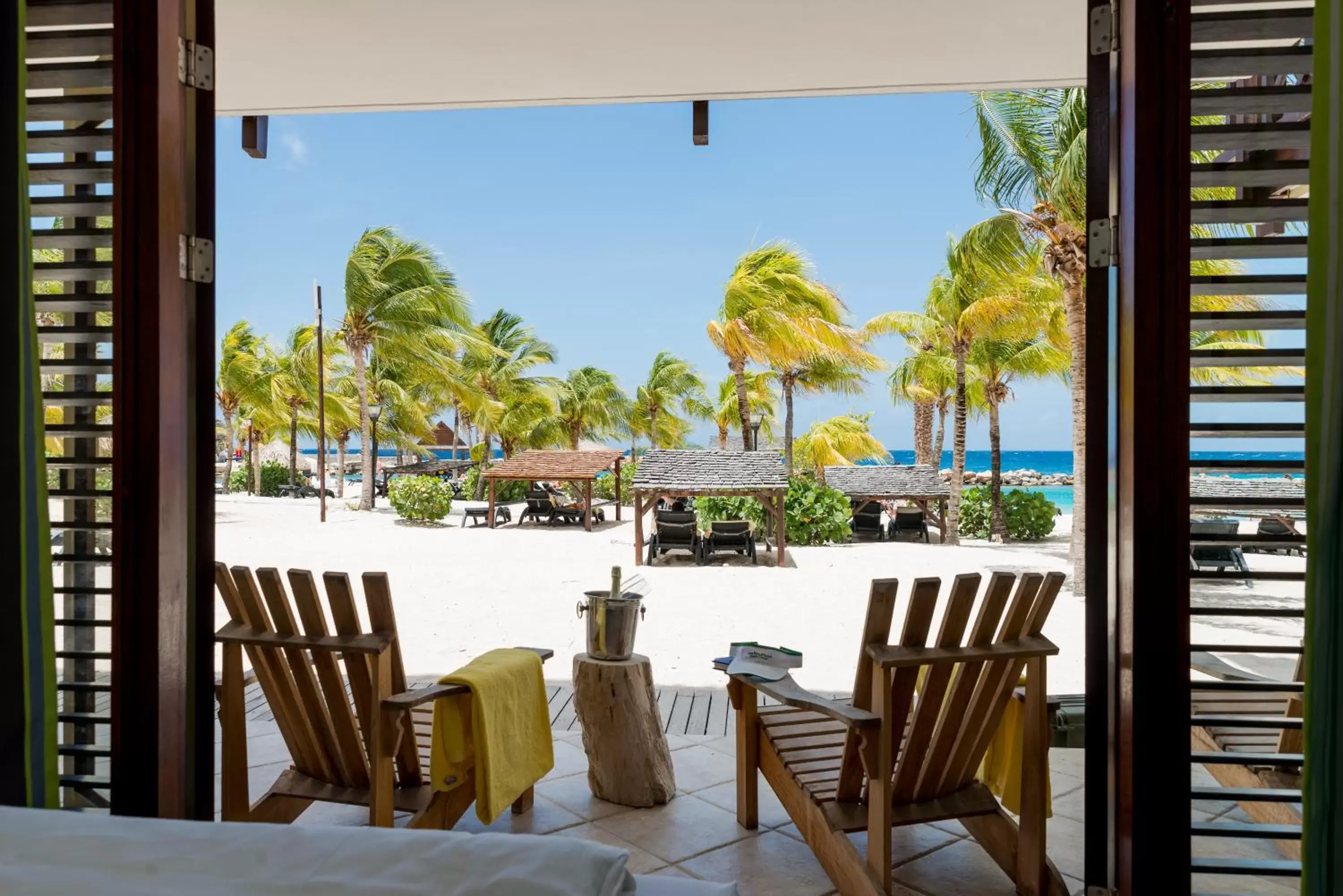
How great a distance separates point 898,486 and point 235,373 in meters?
27.0

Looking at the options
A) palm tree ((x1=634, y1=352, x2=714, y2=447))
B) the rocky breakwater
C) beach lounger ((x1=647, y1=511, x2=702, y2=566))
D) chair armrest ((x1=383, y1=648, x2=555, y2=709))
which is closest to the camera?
chair armrest ((x1=383, y1=648, x2=555, y2=709))

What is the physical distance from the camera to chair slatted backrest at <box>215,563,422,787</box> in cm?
276

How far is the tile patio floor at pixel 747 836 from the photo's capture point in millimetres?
2893

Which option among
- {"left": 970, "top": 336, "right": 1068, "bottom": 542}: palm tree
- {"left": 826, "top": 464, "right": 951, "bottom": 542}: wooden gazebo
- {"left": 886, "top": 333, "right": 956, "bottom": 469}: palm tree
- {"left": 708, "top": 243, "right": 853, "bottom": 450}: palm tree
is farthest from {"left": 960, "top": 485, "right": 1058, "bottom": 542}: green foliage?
{"left": 886, "top": 333, "right": 956, "bottom": 469}: palm tree

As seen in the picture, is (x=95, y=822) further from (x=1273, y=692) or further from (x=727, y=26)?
(x=727, y=26)

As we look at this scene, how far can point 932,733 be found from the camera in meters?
2.81

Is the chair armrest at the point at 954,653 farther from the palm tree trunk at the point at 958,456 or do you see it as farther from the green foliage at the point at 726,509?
the palm tree trunk at the point at 958,456

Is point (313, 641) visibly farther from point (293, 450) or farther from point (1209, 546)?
point (293, 450)

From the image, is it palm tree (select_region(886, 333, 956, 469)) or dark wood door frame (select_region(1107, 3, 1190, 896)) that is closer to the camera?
dark wood door frame (select_region(1107, 3, 1190, 896))

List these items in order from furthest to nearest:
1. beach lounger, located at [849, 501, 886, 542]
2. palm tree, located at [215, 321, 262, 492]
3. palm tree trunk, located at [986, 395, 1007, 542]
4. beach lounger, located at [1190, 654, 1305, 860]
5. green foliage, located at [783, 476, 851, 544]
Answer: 1. palm tree, located at [215, 321, 262, 492]
2. palm tree trunk, located at [986, 395, 1007, 542]
3. beach lounger, located at [849, 501, 886, 542]
4. green foliage, located at [783, 476, 851, 544]
5. beach lounger, located at [1190, 654, 1305, 860]

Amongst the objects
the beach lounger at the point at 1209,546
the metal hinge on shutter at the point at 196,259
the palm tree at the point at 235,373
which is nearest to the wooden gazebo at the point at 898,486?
the beach lounger at the point at 1209,546

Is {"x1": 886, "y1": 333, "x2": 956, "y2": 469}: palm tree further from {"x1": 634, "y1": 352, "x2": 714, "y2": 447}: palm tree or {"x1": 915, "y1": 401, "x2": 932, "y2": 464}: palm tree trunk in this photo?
{"x1": 634, "y1": 352, "x2": 714, "y2": 447}: palm tree

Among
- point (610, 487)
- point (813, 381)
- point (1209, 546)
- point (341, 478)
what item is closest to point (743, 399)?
point (813, 381)

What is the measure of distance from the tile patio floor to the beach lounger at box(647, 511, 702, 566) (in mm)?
11083
